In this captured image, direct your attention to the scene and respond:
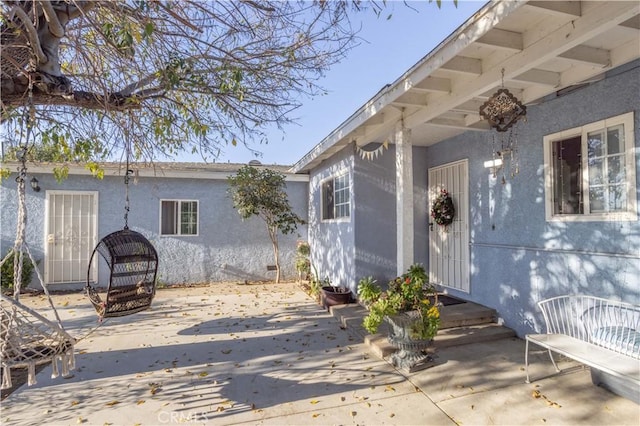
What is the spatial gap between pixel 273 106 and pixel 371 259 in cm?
354

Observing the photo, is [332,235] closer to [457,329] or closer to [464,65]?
[457,329]

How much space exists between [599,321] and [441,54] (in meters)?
3.48

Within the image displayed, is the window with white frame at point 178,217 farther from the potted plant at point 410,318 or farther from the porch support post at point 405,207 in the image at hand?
the potted plant at point 410,318

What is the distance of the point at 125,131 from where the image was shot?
4586mm

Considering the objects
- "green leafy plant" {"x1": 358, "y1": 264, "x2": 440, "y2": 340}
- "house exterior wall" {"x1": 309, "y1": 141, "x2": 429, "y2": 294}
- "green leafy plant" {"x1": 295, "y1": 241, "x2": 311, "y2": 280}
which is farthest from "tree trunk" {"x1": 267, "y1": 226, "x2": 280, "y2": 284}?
"green leafy plant" {"x1": 358, "y1": 264, "x2": 440, "y2": 340}

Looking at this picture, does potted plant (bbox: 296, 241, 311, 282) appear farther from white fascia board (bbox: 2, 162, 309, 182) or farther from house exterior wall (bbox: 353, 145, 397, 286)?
house exterior wall (bbox: 353, 145, 397, 286)

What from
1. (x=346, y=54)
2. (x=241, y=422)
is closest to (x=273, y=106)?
(x=346, y=54)

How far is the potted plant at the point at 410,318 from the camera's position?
13.2 ft

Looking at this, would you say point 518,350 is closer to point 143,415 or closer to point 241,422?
point 241,422

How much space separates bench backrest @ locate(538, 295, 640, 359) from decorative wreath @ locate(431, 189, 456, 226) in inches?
89.9

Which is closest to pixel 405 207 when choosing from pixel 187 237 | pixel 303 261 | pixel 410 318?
pixel 410 318

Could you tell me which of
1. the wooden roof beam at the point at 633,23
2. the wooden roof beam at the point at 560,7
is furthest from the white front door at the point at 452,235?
the wooden roof beam at the point at 560,7

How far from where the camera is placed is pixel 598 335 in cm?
349

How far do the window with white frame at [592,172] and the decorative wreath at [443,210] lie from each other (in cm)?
193
